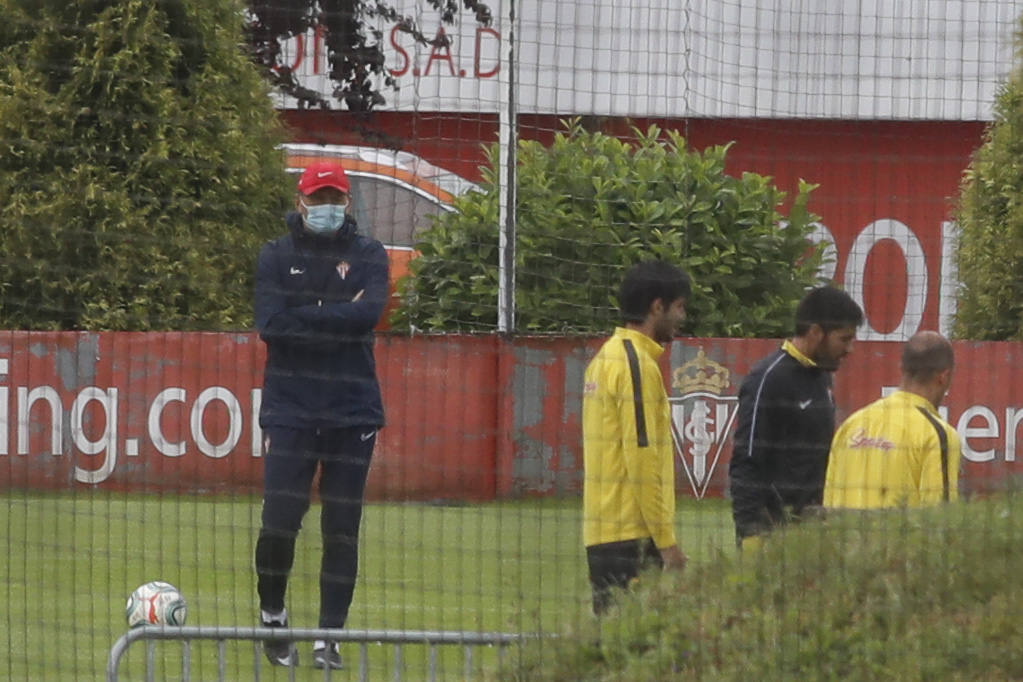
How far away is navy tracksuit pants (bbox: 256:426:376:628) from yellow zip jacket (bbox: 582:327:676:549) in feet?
4.04

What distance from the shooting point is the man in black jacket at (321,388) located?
7586mm

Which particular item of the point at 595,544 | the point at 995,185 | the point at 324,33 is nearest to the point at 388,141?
the point at 324,33

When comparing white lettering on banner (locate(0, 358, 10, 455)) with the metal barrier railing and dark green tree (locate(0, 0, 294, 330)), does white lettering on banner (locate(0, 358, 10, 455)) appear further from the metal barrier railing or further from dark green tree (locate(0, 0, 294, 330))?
the metal barrier railing

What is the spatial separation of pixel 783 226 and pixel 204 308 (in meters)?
3.52

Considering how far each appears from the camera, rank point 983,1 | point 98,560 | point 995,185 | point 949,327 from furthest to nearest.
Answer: point 98,560, point 949,327, point 995,185, point 983,1

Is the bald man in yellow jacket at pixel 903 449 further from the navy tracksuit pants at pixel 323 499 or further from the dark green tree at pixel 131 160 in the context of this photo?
the dark green tree at pixel 131 160

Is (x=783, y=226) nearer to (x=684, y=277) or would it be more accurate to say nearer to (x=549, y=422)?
(x=549, y=422)

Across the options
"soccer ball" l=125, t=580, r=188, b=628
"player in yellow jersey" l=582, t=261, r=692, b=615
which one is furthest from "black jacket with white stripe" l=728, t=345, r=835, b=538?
"soccer ball" l=125, t=580, r=188, b=628

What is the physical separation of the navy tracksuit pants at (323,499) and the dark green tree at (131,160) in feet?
9.33

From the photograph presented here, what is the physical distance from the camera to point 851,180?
891 cm

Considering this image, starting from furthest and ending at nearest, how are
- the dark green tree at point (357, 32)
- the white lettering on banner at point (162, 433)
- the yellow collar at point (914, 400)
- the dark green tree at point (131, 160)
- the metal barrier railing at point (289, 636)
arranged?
the white lettering on banner at point (162, 433) → the dark green tree at point (131, 160) → the dark green tree at point (357, 32) → the yellow collar at point (914, 400) → the metal barrier railing at point (289, 636)

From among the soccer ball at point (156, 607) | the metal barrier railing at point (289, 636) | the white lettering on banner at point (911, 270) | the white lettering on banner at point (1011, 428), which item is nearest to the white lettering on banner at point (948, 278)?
the white lettering on banner at point (911, 270)

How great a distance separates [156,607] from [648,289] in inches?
92.1

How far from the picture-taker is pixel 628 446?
6555 millimetres
